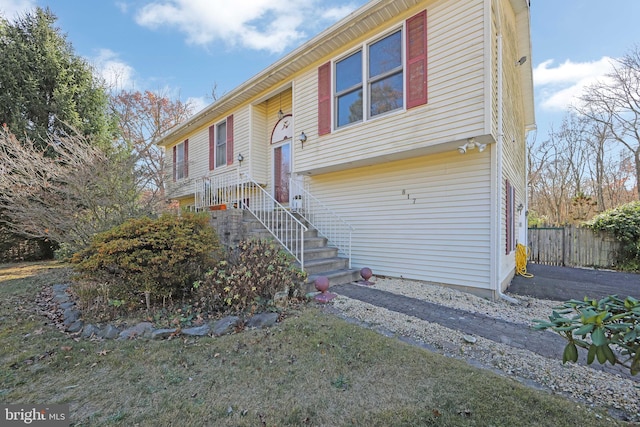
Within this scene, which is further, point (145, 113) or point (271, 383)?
point (145, 113)

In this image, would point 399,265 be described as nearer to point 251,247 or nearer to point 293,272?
point 293,272

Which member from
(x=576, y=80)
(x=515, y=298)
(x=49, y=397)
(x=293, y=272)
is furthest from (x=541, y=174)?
(x=49, y=397)

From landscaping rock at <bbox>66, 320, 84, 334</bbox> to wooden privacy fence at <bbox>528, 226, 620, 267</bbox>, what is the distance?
1241 centimetres

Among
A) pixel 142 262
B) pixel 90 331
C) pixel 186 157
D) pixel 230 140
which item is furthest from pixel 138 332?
pixel 186 157

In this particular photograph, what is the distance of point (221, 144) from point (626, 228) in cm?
1267

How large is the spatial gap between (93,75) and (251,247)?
12212mm

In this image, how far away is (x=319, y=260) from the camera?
606 centimetres

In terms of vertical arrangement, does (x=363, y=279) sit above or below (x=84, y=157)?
below

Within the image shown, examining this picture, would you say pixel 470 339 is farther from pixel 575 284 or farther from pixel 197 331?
pixel 575 284

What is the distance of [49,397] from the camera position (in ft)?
7.39

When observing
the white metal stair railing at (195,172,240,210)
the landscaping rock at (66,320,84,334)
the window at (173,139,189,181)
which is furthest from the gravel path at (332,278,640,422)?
the window at (173,139,189,181)

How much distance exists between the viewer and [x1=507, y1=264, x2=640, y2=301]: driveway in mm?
5543

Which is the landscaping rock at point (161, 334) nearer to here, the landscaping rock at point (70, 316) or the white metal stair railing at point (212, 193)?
the landscaping rock at point (70, 316)

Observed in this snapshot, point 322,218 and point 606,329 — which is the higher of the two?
point 322,218
